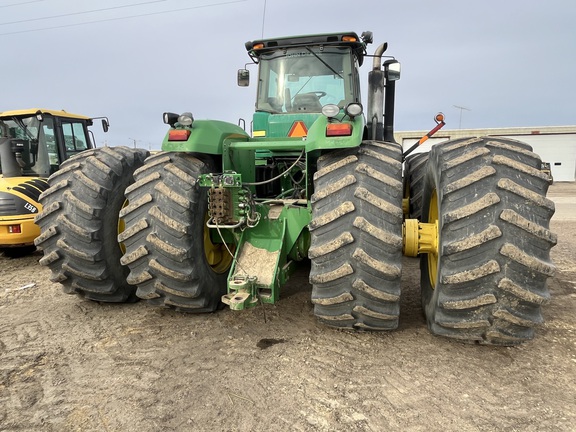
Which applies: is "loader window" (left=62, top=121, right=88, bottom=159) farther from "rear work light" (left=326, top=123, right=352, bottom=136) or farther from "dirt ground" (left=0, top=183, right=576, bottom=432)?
"rear work light" (left=326, top=123, right=352, bottom=136)

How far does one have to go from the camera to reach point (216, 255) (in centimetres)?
373

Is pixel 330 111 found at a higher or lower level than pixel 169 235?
higher

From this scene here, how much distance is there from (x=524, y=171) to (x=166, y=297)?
271 centimetres

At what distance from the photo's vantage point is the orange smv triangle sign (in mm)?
4066

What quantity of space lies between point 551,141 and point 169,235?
2797 cm

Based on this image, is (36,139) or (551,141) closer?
(36,139)

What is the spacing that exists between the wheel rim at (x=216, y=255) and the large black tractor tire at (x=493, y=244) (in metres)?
1.85

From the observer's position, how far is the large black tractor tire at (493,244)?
2.41 m

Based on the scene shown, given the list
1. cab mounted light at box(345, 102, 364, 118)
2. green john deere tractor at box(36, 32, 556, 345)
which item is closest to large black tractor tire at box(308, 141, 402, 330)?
green john deere tractor at box(36, 32, 556, 345)

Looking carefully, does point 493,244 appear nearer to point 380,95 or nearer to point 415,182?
point 380,95

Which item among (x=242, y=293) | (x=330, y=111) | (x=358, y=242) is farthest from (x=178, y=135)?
(x=358, y=242)

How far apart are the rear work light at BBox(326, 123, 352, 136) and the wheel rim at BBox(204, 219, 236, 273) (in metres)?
1.34

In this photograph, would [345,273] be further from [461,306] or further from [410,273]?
[410,273]

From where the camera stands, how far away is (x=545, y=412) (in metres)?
2.16
